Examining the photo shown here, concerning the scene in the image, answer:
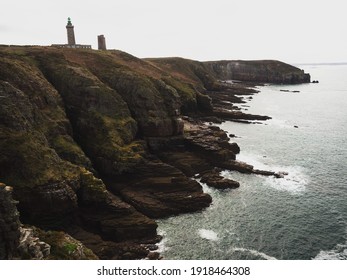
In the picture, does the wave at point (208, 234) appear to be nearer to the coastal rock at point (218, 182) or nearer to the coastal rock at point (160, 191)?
the coastal rock at point (160, 191)

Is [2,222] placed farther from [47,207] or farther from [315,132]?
[315,132]

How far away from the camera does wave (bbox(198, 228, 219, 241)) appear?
4059 cm

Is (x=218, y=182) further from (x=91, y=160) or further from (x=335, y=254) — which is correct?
(x=91, y=160)

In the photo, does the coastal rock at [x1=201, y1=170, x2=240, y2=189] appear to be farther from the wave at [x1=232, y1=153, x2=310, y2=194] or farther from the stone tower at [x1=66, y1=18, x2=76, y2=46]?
the stone tower at [x1=66, y1=18, x2=76, y2=46]

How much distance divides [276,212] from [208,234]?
1261 cm

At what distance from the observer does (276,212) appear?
4691 centimetres

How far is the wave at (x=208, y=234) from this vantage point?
40.6m

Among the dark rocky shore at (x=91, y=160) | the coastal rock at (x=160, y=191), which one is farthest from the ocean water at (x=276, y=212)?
the dark rocky shore at (x=91, y=160)

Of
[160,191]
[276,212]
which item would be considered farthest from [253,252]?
[160,191]

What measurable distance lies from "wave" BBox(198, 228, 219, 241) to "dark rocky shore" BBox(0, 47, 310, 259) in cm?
582

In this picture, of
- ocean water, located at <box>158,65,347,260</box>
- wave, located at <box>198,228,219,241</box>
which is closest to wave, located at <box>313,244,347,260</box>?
ocean water, located at <box>158,65,347,260</box>
